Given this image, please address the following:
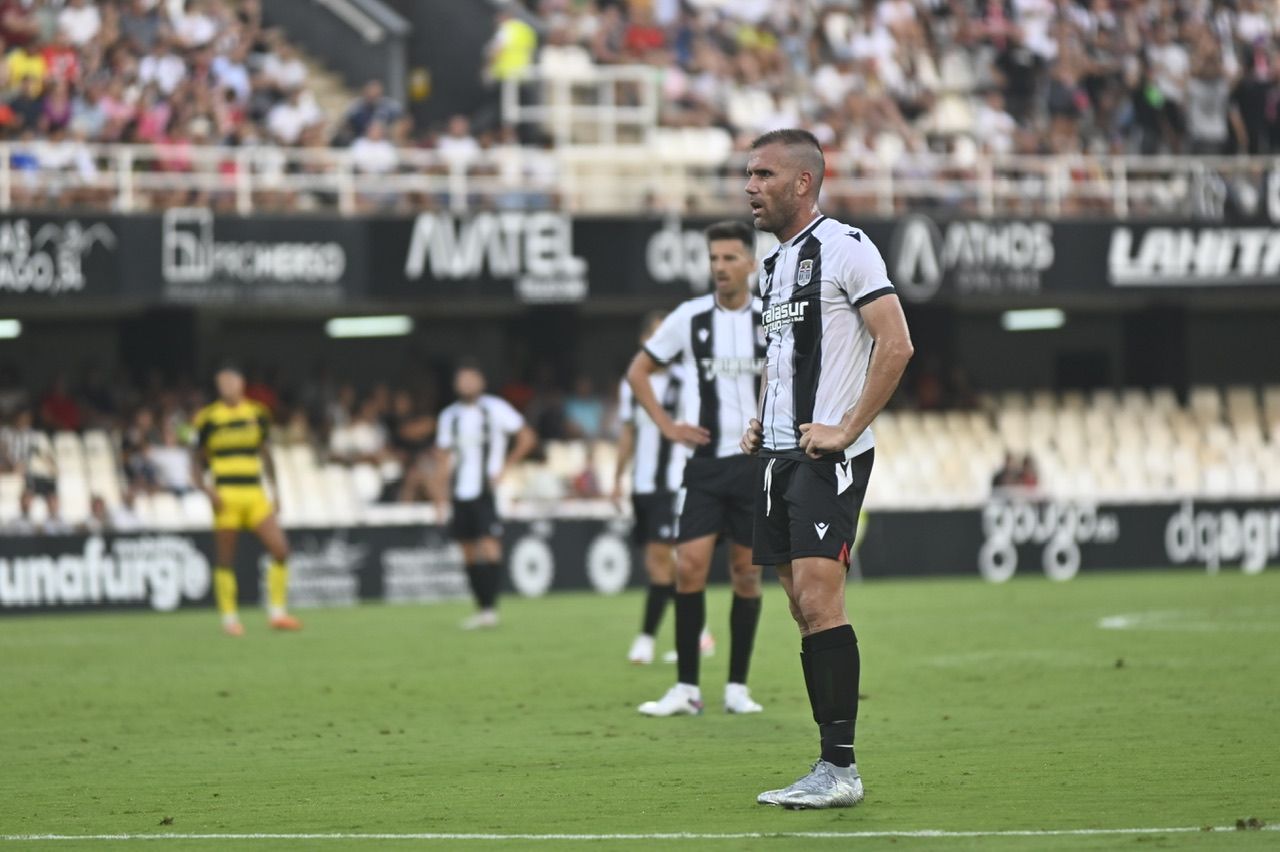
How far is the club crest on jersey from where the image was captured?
7676 mm

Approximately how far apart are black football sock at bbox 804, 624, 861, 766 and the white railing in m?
18.0

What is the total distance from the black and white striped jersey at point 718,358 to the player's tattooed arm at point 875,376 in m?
3.49

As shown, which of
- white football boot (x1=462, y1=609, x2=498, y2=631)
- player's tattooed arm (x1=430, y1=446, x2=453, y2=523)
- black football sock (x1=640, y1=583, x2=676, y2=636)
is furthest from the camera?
player's tattooed arm (x1=430, y1=446, x2=453, y2=523)

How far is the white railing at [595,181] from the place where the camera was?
79.6 ft

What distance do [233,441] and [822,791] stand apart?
11.5 meters

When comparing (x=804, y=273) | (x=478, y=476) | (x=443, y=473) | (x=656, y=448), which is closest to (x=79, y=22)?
(x=443, y=473)

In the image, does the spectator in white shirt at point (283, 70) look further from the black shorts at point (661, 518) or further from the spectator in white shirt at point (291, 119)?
the black shorts at point (661, 518)

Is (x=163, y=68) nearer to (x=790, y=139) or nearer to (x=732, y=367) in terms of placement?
(x=732, y=367)

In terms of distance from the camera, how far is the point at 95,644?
1773 cm

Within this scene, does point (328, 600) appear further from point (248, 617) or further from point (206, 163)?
point (206, 163)

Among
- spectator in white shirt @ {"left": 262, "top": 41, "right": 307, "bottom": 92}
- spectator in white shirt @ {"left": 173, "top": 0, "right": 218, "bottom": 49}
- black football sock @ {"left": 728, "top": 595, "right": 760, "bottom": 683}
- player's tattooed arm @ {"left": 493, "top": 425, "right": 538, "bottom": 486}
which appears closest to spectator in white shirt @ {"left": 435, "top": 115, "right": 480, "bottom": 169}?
spectator in white shirt @ {"left": 262, "top": 41, "right": 307, "bottom": 92}

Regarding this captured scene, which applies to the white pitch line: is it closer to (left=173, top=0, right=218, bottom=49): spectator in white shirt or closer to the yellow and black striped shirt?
the yellow and black striped shirt

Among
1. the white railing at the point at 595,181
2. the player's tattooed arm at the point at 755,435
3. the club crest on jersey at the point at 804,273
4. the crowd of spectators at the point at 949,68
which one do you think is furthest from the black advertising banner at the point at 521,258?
the club crest on jersey at the point at 804,273

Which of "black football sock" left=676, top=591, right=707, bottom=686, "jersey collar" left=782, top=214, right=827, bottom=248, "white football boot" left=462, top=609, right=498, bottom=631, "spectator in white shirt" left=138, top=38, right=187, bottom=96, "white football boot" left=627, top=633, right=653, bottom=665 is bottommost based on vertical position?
"white football boot" left=462, top=609, right=498, bottom=631
